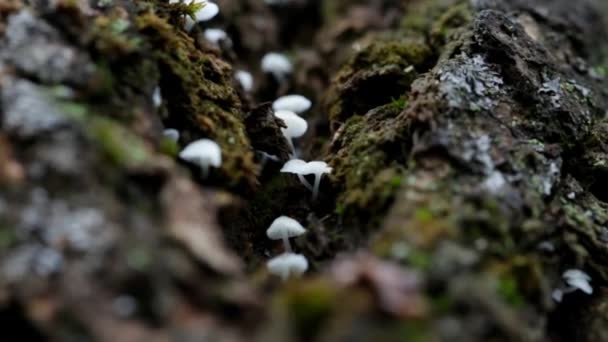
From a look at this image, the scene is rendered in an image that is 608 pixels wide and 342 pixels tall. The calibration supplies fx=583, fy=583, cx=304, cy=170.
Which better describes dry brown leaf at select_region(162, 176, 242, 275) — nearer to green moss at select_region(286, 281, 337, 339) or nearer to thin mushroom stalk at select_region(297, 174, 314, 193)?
green moss at select_region(286, 281, 337, 339)

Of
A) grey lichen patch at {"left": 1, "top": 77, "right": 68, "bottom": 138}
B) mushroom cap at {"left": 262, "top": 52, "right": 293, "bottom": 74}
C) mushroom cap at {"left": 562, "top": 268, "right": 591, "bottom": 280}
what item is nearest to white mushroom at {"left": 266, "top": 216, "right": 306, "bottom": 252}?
grey lichen patch at {"left": 1, "top": 77, "right": 68, "bottom": 138}

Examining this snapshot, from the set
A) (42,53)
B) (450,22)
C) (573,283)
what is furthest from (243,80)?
(573,283)

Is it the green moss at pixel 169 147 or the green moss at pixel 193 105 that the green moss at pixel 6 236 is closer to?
the green moss at pixel 169 147

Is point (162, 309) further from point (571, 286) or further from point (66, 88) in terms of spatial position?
point (571, 286)

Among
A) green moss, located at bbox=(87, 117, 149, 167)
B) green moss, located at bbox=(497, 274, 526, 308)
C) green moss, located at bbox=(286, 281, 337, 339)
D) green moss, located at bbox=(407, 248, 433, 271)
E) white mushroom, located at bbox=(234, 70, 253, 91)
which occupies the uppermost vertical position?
white mushroom, located at bbox=(234, 70, 253, 91)

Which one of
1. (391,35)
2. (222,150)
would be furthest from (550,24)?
(222,150)

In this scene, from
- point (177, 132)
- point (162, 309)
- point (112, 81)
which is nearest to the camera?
point (162, 309)
